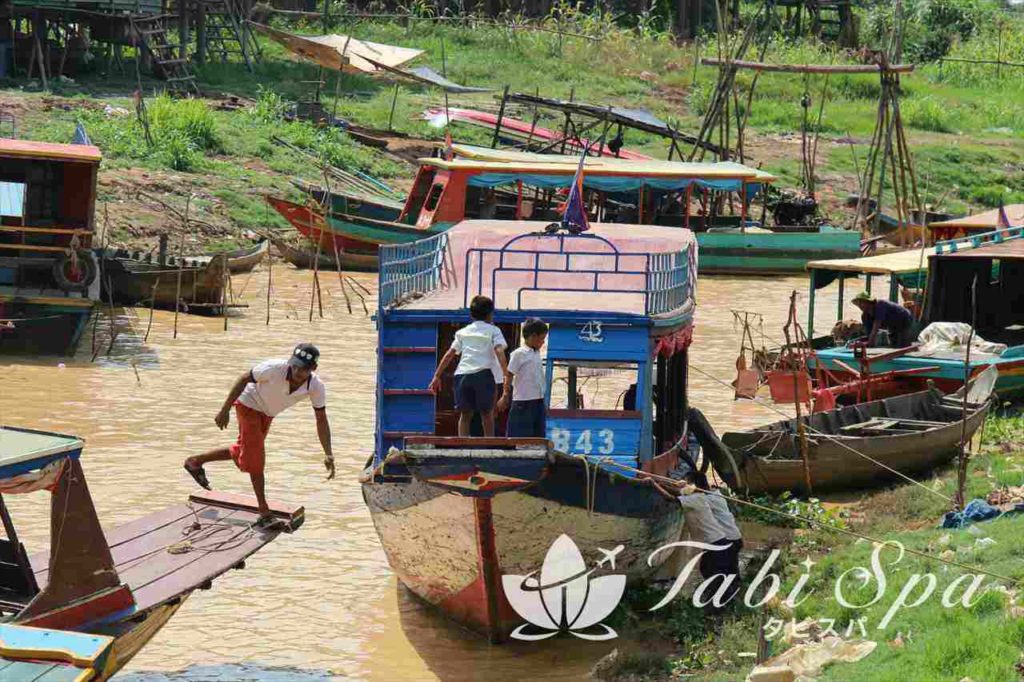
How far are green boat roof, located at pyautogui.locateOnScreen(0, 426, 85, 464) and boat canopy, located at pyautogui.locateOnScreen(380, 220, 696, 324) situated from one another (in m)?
2.86

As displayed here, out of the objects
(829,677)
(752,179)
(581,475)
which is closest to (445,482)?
(581,475)

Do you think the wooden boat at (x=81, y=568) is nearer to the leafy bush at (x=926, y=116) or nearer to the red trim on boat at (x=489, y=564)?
the red trim on boat at (x=489, y=564)

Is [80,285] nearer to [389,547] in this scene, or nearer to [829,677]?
[389,547]

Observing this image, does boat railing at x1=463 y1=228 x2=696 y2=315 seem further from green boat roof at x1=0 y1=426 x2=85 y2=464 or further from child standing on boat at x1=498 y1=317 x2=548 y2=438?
green boat roof at x1=0 y1=426 x2=85 y2=464

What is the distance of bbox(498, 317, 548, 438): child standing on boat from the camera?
30.7 feet

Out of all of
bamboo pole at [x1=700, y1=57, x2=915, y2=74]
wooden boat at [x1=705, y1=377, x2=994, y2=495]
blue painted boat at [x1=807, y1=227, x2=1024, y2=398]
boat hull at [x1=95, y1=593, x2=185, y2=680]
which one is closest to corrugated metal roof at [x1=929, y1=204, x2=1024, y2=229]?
bamboo pole at [x1=700, y1=57, x2=915, y2=74]

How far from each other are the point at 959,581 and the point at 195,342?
1270 cm

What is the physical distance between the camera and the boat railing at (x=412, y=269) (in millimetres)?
10070

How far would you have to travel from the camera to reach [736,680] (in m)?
8.00

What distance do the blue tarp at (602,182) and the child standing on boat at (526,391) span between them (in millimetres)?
15302

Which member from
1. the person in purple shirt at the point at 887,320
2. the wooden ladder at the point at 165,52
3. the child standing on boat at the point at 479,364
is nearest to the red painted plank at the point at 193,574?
the child standing on boat at the point at 479,364

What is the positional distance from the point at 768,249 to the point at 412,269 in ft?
57.0

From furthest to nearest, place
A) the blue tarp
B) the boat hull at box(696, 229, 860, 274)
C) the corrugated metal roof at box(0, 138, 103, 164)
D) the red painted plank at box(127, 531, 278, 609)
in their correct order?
the boat hull at box(696, 229, 860, 274)
the blue tarp
the corrugated metal roof at box(0, 138, 103, 164)
the red painted plank at box(127, 531, 278, 609)

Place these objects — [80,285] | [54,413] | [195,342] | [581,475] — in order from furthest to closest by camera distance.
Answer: [195,342] → [80,285] → [54,413] → [581,475]
